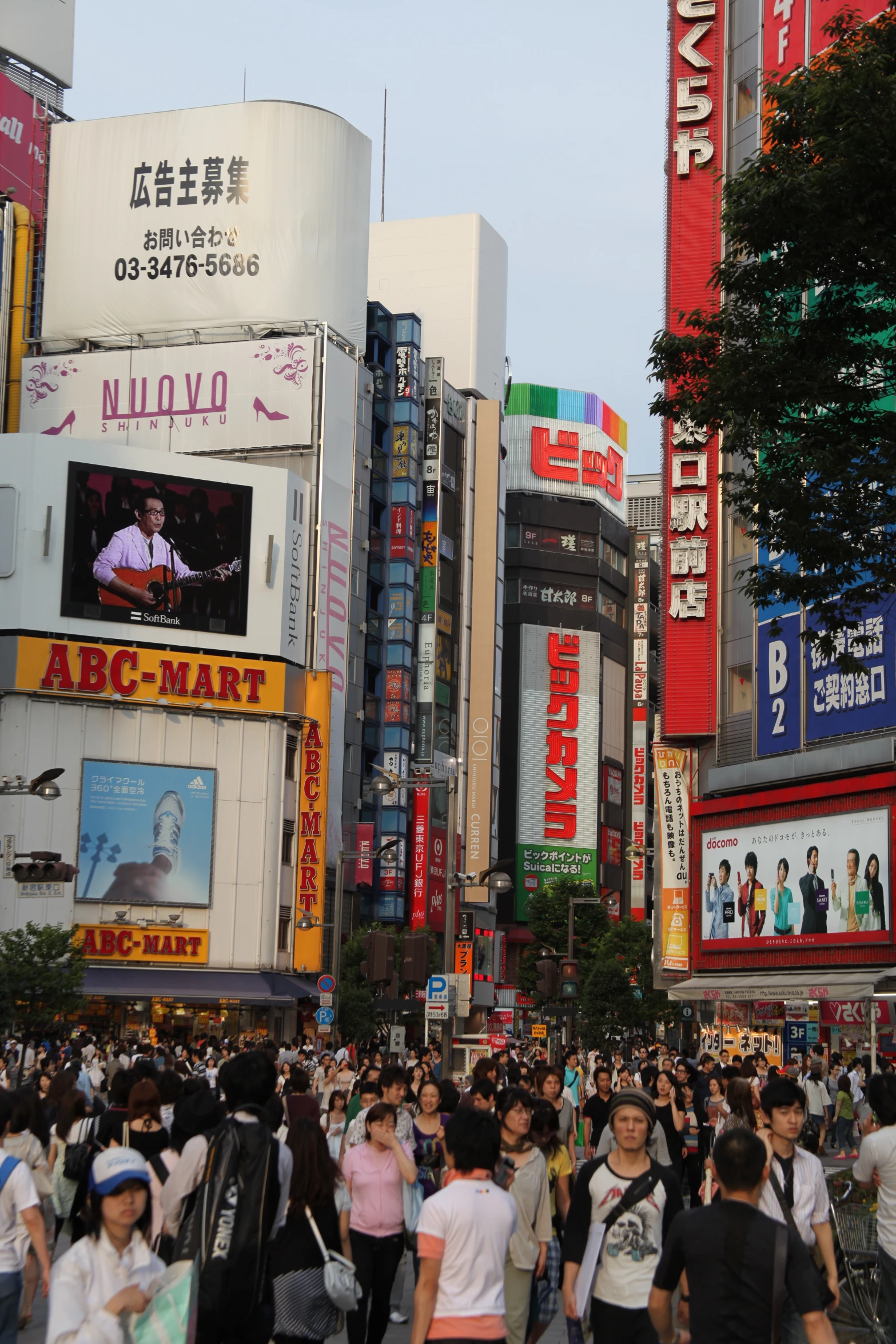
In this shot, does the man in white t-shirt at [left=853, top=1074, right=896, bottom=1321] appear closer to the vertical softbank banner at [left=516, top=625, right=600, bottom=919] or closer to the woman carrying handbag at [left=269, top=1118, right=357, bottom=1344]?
the woman carrying handbag at [left=269, top=1118, right=357, bottom=1344]

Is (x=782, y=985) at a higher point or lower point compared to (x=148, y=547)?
lower

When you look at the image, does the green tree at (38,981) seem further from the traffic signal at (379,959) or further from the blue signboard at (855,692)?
the traffic signal at (379,959)

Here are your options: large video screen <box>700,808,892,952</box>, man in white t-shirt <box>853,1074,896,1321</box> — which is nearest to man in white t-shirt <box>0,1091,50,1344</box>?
man in white t-shirt <box>853,1074,896,1321</box>

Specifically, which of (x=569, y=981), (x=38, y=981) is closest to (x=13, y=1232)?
(x=569, y=981)

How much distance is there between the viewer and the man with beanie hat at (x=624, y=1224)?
7.88 meters

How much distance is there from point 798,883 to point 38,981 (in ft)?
64.0

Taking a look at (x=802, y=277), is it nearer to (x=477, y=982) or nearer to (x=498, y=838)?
(x=477, y=982)

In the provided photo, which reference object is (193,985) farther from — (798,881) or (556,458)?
(556,458)

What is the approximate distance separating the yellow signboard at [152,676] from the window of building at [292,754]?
101cm

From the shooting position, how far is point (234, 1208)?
314 inches

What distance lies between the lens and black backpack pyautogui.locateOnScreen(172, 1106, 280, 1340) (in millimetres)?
7848

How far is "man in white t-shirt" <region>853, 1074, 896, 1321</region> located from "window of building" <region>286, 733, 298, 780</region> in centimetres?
5482

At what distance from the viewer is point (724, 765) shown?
48031 mm

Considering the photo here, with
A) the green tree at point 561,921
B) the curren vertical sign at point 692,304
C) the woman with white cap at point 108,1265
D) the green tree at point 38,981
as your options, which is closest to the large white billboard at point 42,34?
the curren vertical sign at point 692,304
